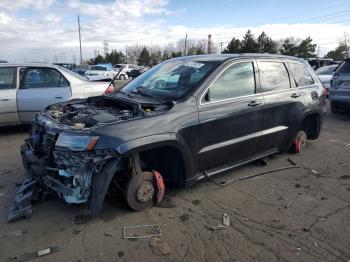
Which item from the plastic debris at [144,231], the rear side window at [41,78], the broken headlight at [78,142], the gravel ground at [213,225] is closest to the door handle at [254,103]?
the gravel ground at [213,225]

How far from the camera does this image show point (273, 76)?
5.23 meters

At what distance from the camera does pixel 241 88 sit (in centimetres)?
472

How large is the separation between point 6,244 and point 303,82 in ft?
15.8

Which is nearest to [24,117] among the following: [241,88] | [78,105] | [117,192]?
[78,105]

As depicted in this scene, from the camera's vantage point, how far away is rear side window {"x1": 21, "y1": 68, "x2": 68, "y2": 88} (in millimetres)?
7488

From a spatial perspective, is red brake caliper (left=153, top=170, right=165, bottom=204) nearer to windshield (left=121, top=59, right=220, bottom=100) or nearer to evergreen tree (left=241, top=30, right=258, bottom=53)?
windshield (left=121, top=59, right=220, bottom=100)

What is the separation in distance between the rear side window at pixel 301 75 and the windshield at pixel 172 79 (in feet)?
5.75

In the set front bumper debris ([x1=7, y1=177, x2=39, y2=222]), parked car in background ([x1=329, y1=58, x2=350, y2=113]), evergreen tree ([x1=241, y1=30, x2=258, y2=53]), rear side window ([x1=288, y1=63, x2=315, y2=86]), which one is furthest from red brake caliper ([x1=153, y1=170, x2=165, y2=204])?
evergreen tree ([x1=241, y1=30, x2=258, y2=53])

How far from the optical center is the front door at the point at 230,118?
4.24 meters

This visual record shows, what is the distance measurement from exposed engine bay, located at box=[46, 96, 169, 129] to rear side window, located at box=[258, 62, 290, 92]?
1.76 meters

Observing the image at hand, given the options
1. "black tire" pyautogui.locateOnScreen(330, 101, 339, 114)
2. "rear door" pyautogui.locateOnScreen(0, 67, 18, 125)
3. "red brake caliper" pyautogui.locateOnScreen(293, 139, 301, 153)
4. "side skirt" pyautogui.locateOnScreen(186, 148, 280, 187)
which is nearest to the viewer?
"side skirt" pyautogui.locateOnScreen(186, 148, 280, 187)

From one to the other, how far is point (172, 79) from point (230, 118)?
92 centimetres

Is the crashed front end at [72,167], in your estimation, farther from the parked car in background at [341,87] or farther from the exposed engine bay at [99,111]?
the parked car in background at [341,87]

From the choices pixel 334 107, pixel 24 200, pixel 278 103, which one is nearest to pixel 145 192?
pixel 24 200
